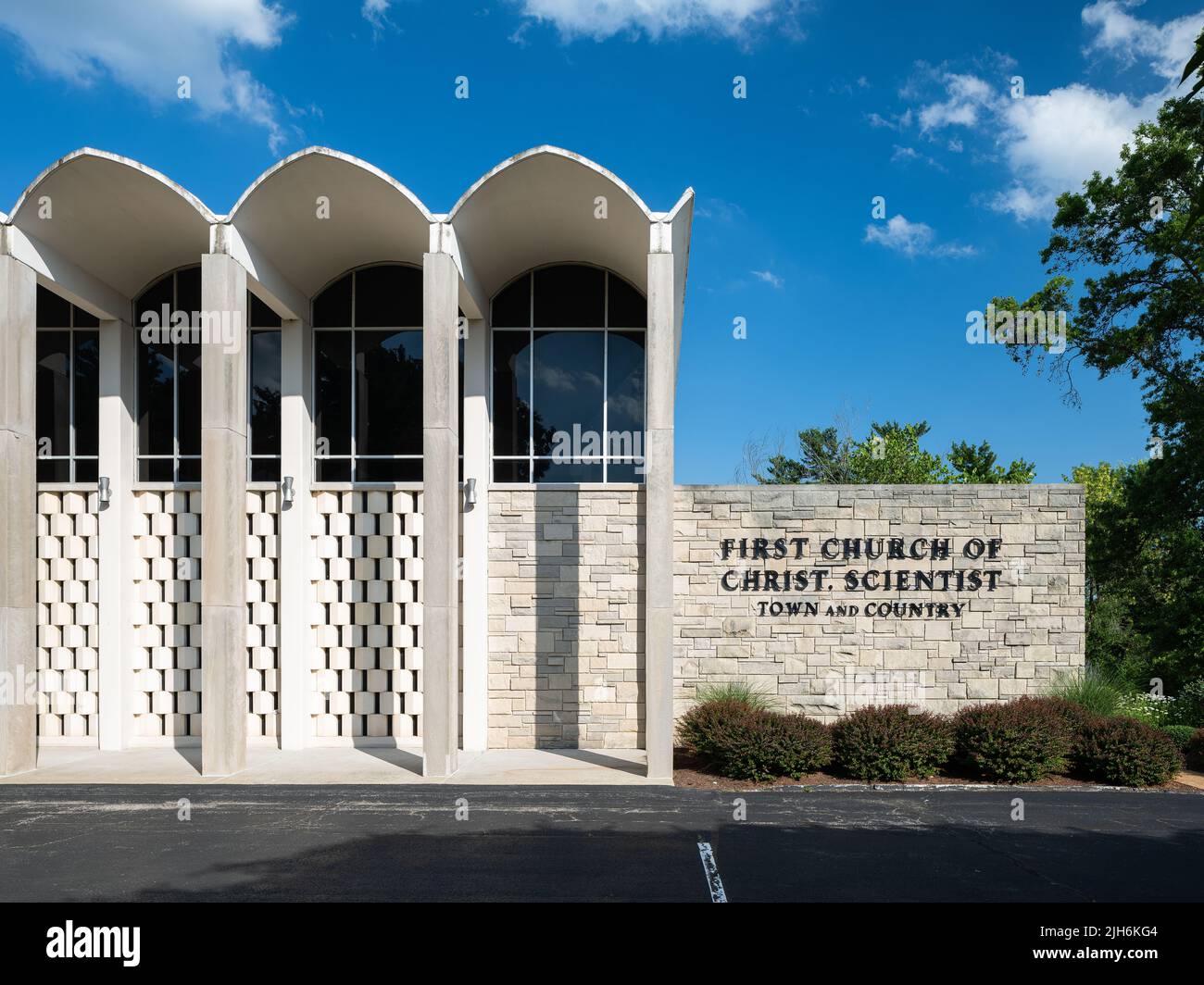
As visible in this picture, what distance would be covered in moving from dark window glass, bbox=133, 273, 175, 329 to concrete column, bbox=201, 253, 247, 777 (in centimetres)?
307

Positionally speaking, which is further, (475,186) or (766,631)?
(766,631)

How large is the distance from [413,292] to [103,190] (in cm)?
478

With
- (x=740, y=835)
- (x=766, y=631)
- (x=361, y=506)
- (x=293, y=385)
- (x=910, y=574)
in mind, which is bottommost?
(x=740, y=835)

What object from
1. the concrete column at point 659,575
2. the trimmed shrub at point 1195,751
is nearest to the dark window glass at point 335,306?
the concrete column at point 659,575

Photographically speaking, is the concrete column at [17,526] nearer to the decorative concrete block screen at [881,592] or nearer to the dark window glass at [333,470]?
the dark window glass at [333,470]

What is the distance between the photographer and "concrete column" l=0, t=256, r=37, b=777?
39.0 feet

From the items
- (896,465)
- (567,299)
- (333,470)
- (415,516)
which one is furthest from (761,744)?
(896,465)

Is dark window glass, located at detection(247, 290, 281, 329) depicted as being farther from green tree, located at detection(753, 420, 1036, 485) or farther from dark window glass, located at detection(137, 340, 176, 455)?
green tree, located at detection(753, 420, 1036, 485)

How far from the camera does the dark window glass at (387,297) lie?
14.5 meters

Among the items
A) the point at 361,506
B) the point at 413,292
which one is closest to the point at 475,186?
the point at 413,292

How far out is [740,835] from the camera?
29.2 feet

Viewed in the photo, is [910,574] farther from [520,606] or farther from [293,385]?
[293,385]

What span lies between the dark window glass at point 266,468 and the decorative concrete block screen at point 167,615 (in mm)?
1042

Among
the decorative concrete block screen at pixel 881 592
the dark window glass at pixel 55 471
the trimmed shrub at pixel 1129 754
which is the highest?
the dark window glass at pixel 55 471
